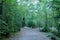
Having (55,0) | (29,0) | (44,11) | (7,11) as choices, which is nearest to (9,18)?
(7,11)

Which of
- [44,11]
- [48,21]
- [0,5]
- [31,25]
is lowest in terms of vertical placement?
[31,25]

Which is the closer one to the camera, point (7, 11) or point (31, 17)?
point (7, 11)

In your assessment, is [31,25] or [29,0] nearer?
[29,0]

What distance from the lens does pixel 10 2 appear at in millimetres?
14812

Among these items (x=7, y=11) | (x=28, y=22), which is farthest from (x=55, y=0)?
(x=28, y=22)

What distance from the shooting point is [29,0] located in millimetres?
33188

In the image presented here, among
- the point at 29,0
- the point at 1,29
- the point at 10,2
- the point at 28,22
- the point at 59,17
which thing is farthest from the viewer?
the point at 28,22

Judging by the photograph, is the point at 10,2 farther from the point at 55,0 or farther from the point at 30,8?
the point at 30,8

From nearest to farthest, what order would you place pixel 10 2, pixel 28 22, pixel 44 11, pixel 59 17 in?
pixel 59 17 → pixel 10 2 → pixel 44 11 → pixel 28 22

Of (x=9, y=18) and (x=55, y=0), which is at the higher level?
(x=55, y=0)

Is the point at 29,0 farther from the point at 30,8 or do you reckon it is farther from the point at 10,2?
the point at 10,2

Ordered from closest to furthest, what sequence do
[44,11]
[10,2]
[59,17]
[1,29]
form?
[1,29], [59,17], [10,2], [44,11]

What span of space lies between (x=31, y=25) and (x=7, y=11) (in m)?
22.6

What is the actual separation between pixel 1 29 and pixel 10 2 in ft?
13.8
